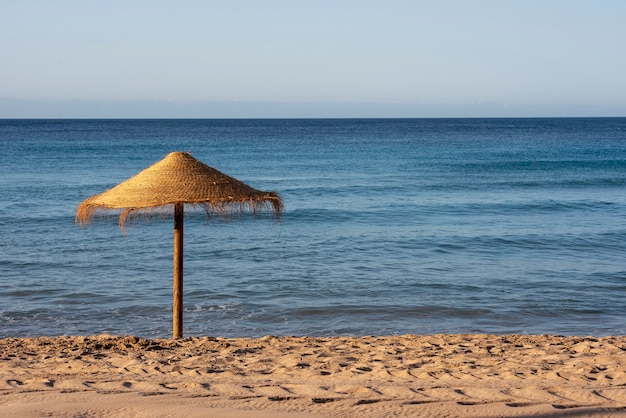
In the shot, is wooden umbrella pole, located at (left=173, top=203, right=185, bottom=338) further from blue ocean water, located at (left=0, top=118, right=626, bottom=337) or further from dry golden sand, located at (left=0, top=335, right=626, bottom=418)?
blue ocean water, located at (left=0, top=118, right=626, bottom=337)

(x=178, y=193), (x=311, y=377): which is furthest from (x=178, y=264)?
(x=311, y=377)

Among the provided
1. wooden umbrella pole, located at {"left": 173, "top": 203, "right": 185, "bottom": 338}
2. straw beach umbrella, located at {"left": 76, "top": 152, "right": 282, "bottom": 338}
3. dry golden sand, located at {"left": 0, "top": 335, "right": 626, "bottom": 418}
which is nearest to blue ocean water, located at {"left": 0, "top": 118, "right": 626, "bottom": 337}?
wooden umbrella pole, located at {"left": 173, "top": 203, "right": 185, "bottom": 338}

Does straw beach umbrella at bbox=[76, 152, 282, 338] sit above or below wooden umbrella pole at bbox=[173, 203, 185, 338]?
above

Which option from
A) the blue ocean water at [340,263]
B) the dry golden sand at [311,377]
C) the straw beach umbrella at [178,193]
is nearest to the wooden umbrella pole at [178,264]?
the straw beach umbrella at [178,193]

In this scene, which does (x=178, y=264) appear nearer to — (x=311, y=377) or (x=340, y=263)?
(x=311, y=377)

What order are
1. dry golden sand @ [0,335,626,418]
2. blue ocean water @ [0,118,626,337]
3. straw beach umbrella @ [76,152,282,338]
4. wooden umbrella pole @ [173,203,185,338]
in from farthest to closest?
blue ocean water @ [0,118,626,337]
wooden umbrella pole @ [173,203,185,338]
straw beach umbrella @ [76,152,282,338]
dry golden sand @ [0,335,626,418]

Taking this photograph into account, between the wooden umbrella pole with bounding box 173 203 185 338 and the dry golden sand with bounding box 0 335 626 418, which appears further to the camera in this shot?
the wooden umbrella pole with bounding box 173 203 185 338

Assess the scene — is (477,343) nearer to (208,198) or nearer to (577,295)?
(208,198)

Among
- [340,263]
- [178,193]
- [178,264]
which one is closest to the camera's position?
[178,193]

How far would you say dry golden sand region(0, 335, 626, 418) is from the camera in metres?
5.45

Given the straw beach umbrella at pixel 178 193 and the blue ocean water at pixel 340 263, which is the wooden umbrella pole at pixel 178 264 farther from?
the blue ocean water at pixel 340 263

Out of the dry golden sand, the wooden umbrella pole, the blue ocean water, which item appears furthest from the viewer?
the blue ocean water

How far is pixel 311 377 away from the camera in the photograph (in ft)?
20.9

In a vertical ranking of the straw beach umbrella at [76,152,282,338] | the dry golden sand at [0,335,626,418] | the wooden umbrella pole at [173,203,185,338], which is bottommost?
the dry golden sand at [0,335,626,418]
